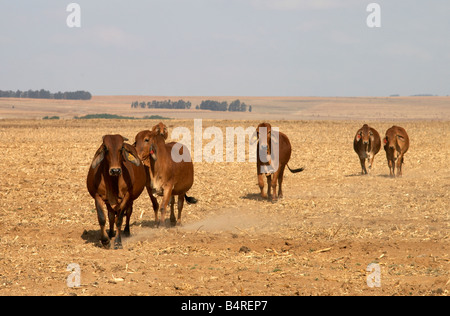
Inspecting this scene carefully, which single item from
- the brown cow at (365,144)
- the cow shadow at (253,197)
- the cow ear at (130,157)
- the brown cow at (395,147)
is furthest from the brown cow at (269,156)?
the brown cow at (395,147)

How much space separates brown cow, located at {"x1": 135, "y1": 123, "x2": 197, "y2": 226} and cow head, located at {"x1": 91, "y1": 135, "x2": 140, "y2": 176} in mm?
1254

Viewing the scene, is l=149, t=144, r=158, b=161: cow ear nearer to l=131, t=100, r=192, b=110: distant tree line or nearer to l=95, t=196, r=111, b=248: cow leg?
l=95, t=196, r=111, b=248: cow leg

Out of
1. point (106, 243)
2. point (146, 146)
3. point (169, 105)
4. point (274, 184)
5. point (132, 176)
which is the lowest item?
point (106, 243)

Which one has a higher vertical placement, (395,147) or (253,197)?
(395,147)

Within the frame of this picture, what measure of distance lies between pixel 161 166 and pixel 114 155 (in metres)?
2.12

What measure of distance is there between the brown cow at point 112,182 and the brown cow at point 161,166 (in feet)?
3.26

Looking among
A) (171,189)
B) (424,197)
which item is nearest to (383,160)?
(424,197)

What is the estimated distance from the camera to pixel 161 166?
40.4ft

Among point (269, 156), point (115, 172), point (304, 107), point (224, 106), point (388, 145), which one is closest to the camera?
point (115, 172)

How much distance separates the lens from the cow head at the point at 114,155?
33.4ft

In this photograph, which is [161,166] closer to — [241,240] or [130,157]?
A: [130,157]

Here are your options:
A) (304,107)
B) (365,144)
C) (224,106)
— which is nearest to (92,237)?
(365,144)

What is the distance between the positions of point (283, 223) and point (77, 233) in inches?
174
